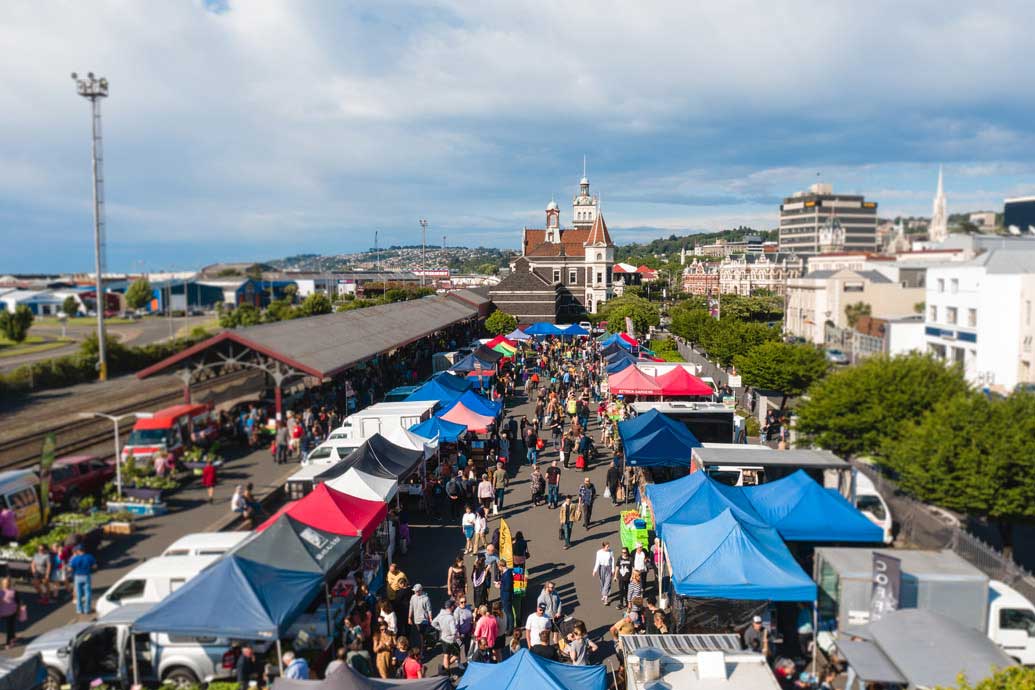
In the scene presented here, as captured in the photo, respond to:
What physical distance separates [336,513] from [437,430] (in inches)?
271

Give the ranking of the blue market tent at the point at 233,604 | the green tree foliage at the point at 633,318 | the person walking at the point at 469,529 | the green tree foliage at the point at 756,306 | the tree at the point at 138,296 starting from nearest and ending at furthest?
the blue market tent at the point at 233,604 < the person walking at the point at 469,529 < the green tree foliage at the point at 633,318 < the green tree foliage at the point at 756,306 < the tree at the point at 138,296

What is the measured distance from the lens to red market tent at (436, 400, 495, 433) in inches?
762

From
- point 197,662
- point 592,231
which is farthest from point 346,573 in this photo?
point 592,231

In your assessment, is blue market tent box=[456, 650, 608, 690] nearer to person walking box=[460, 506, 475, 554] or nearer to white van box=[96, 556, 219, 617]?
white van box=[96, 556, 219, 617]

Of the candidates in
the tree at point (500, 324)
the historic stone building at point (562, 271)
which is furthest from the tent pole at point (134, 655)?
the historic stone building at point (562, 271)

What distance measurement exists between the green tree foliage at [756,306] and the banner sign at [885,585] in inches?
2717

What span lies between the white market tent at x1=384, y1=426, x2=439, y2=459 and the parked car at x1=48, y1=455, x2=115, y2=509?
663 centimetres

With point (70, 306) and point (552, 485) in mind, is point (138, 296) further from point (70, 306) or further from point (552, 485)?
point (552, 485)

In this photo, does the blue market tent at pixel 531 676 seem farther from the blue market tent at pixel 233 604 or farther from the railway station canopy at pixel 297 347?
the railway station canopy at pixel 297 347

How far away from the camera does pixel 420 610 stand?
32.9ft

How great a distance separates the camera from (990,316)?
36.6 metres

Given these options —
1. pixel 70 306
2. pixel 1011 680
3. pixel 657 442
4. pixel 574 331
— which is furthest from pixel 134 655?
pixel 70 306

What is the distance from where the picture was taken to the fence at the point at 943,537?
1055 cm

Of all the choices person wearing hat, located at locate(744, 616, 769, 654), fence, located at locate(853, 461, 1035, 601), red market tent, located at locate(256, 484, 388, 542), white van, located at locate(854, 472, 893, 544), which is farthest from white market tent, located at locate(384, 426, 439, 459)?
fence, located at locate(853, 461, 1035, 601)
